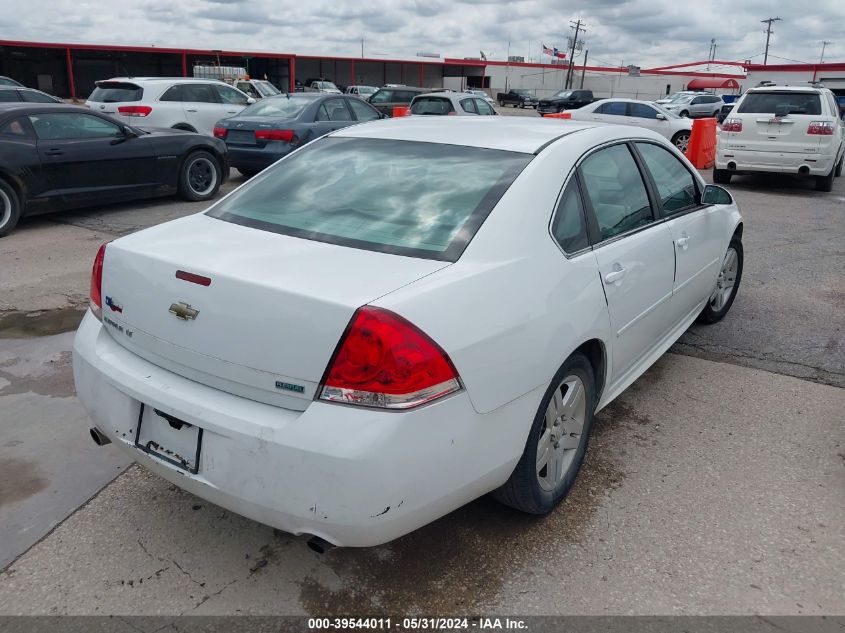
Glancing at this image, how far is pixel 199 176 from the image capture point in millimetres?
9844

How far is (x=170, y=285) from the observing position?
2.39m

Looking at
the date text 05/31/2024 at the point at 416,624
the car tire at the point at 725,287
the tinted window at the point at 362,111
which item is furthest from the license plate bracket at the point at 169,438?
the tinted window at the point at 362,111

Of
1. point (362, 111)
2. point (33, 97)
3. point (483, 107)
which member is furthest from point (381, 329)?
point (483, 107)

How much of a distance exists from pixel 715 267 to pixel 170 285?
11.8 feet

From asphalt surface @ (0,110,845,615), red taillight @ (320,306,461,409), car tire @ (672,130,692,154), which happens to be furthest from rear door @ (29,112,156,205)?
car tire @ (672,130,692,154)

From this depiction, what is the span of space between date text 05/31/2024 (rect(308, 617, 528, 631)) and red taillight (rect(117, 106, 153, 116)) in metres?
12.3

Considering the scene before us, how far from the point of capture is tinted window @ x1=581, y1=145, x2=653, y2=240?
3.13 m

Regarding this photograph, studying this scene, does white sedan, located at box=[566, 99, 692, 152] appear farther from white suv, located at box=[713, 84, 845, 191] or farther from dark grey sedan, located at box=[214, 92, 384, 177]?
dark grey sedan, located at box=[214, 92, 384, 177]

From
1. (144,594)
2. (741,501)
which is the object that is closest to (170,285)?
(144,594)

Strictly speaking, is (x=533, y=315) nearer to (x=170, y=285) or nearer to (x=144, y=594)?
(x=170, y=285)

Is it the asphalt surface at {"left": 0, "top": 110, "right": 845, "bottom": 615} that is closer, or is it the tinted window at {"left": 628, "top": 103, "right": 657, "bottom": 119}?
the asphalt surface at {"left": 0, "top": 110, "right": 845, "bottom": 615}

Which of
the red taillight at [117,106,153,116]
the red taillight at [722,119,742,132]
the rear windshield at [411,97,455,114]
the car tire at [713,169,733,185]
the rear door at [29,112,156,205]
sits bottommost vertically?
the car tire at [713,169,733,185]

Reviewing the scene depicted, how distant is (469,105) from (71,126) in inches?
357

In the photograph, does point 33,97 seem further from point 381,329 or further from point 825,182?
point 825,182
